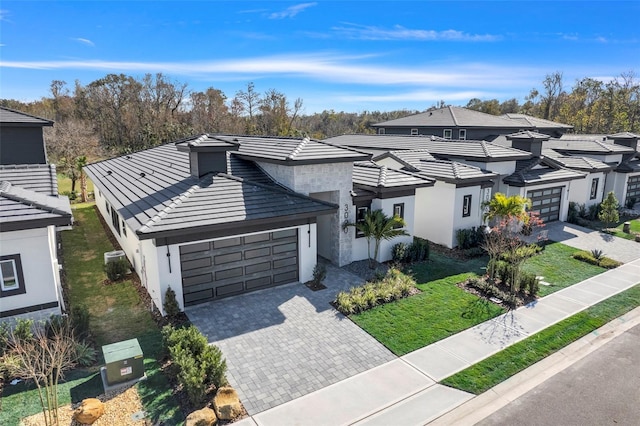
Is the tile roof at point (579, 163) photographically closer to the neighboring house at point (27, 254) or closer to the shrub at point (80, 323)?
the shrub at point (80, 323)

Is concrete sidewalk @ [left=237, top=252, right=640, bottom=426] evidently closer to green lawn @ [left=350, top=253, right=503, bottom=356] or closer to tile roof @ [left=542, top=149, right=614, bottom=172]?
green lawn @ [left=350, top=253, right=503, bottom=356]

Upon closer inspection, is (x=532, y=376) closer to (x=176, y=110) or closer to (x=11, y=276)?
(x=11, y=276)

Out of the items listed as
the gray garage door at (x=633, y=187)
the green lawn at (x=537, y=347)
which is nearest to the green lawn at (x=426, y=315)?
the green lawn at (x=537, y=347)

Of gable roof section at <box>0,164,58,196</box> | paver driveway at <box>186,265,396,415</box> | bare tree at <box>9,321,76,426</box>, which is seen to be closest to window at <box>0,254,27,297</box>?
bare tree at <box>9,321,76,426</box>

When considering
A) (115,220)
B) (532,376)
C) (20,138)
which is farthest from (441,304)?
(20,138)

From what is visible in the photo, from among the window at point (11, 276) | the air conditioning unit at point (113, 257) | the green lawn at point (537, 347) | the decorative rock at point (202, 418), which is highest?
the window at point (11, 276)

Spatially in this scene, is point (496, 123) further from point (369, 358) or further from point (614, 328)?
point (369, 358)
